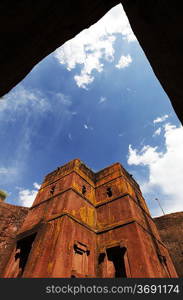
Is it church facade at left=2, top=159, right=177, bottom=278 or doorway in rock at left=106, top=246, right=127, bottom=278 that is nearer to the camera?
church facade at left=2, top=159, right=177, bottom=278

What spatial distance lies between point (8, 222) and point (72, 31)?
17494mm

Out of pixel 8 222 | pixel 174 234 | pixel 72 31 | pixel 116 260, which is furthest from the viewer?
pixel 174 234

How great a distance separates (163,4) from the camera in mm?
1845

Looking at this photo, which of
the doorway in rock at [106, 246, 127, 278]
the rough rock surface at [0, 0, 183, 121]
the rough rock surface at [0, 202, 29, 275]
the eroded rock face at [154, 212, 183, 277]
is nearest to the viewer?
the rough rock surface at [0, 0, 183, 121]

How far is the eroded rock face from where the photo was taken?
16.0m

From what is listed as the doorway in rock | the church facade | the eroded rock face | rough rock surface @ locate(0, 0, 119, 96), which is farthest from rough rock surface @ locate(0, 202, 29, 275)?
the eroded rock face

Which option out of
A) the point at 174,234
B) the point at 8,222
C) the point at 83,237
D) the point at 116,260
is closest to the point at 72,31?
the point at 83,237

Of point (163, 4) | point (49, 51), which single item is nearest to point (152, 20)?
point (163, 4)

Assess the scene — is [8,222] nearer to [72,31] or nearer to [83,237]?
[83,237]

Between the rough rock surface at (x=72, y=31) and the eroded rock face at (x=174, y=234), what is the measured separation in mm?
Answer: 19558

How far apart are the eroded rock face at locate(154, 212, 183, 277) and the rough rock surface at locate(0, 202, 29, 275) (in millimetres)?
16024

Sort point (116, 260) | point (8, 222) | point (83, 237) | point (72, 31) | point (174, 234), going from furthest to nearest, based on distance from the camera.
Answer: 1. point (174, 234)
2. point (8, 222)
3. point (116, 260)
4. point (83, 237)
5. point (72, 31)

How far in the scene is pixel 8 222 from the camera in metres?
15.4

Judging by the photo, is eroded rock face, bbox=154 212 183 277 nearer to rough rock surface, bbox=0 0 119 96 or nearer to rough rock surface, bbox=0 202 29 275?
rough rock surface, bbox=0 202 29 275
